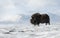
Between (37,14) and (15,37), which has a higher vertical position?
(37,14)

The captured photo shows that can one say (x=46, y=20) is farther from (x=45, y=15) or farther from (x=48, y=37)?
(x=48, y=37)

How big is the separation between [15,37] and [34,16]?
25.9 meters

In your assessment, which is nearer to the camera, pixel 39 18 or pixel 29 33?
pixel 29 33

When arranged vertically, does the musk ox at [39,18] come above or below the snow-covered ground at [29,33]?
above

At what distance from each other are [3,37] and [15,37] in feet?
1.44

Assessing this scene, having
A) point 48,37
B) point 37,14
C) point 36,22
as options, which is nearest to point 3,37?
point 48,37

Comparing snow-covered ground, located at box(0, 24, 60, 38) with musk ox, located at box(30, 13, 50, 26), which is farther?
musk ox, located at box(30, 13, 50, 26)

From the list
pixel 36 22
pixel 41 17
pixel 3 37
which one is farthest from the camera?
pixel 41 17

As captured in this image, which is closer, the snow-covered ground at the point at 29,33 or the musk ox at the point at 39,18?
the snow-covered ground at the point at 29,33

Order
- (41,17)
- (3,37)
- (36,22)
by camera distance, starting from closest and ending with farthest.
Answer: (3,37)
(36,22)
(41,17)

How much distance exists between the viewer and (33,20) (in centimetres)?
3098

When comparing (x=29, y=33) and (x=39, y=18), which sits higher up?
(x=39, y=18)

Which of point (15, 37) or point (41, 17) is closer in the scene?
point (15, 37)

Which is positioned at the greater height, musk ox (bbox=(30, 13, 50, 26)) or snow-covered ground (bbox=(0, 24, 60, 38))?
musk ox (bbox=(30, 13, 50, 26))
